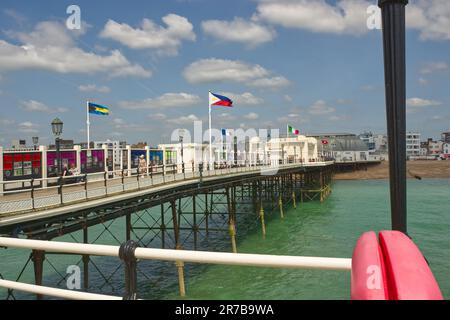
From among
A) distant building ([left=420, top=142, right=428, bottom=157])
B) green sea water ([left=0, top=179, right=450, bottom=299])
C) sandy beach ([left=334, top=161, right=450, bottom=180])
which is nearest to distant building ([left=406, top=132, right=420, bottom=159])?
distant building ([left=420, top=142, right=428, bottom=157])

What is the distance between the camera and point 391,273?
197 centimetres

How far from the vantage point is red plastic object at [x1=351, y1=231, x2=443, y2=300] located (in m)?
1.84

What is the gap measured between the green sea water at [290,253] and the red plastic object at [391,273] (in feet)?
45.1

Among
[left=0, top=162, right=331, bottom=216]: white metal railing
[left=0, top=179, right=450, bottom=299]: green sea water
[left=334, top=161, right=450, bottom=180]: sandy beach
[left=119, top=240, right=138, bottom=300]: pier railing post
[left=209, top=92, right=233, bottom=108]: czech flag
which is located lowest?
[left=0, top=179, right=450, bottom=299]: green sea water

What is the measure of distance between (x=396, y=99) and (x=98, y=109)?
2709cm

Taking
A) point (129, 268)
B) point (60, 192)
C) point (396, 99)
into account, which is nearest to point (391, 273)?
point (396, 99)

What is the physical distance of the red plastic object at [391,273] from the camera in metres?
1.84

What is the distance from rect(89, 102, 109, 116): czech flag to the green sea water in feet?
29.6

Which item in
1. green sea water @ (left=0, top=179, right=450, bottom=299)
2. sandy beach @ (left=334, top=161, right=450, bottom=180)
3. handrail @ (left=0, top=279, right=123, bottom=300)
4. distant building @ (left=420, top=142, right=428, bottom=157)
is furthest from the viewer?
distant building @ (left=420, top=142, right=428, bottom=157)

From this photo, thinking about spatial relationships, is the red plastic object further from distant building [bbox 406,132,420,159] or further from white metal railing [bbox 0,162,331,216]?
distant building [bbox 406,132,420,159]

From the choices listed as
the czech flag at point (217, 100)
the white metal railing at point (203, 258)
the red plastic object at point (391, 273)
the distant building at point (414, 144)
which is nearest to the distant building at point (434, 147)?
the distant building at point (414, 144)

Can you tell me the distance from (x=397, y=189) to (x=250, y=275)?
1613cm

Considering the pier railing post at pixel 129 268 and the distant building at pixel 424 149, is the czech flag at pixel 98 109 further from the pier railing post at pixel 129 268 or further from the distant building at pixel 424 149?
the distant building at pixel 424 149

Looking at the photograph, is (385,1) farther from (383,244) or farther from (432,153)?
(432,153)
